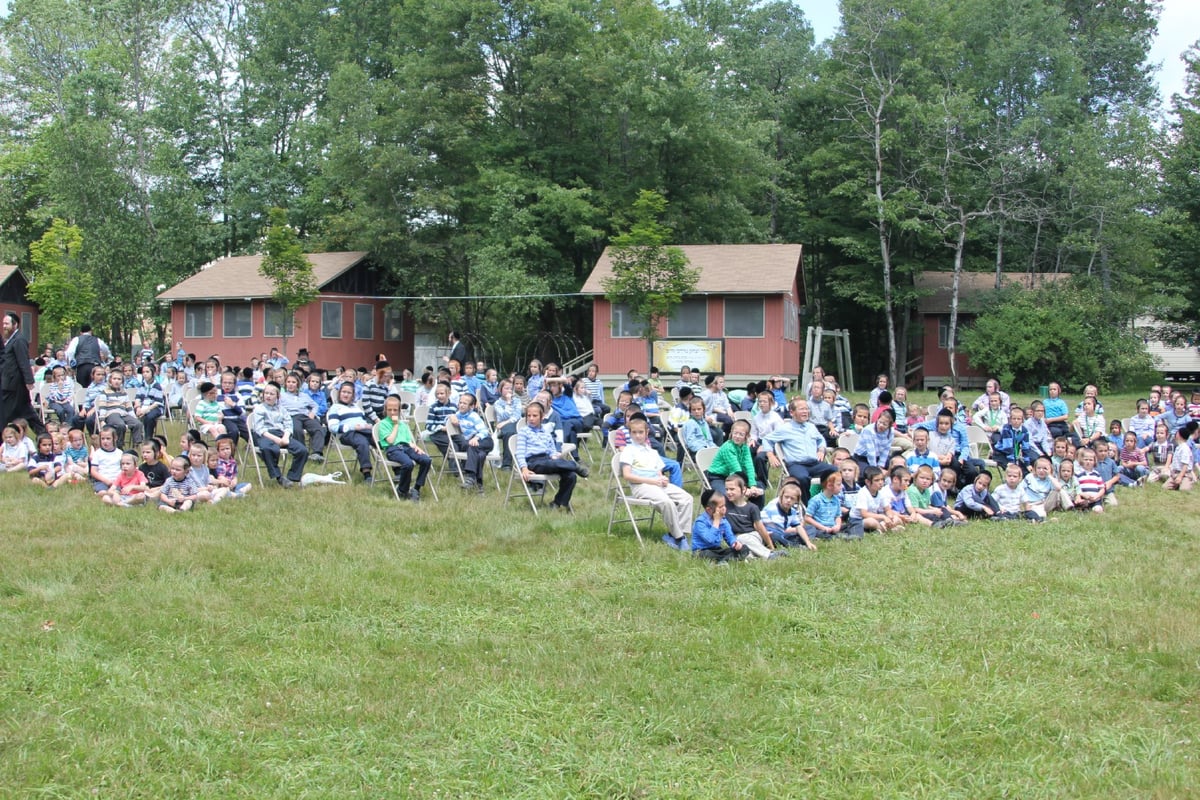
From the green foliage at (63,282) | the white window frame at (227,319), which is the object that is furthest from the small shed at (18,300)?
the white window frame at (227,319)

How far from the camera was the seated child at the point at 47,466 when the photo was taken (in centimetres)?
1094

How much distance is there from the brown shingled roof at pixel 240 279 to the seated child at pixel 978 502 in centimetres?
2338

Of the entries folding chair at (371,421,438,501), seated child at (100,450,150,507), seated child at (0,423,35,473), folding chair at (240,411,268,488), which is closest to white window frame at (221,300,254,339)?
folding chair at (240,411,268,488)

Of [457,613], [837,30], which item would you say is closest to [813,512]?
[457,613]

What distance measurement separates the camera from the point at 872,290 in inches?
1320

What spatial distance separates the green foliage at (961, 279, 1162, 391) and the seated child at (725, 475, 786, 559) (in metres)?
22.1

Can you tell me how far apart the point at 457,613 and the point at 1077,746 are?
11.5ft

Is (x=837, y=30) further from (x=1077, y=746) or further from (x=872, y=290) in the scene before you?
(x=1077, y=746)

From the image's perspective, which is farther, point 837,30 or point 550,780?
point 837,30

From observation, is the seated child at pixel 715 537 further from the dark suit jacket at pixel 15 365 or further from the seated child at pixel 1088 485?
the dark suit jacket at pixel 15 365

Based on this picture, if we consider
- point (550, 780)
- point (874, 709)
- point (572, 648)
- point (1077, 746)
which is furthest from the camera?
point (572, 648)

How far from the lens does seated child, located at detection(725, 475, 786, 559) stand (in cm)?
816

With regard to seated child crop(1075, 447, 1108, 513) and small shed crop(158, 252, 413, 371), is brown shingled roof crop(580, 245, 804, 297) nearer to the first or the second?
small shed crop(158, 252, 413, 371)

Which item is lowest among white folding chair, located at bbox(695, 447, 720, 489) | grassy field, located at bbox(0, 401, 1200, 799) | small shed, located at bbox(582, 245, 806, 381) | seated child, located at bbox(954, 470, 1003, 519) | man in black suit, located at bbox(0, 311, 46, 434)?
grassy field, located at bbox(0, 401, 1200, 799)
